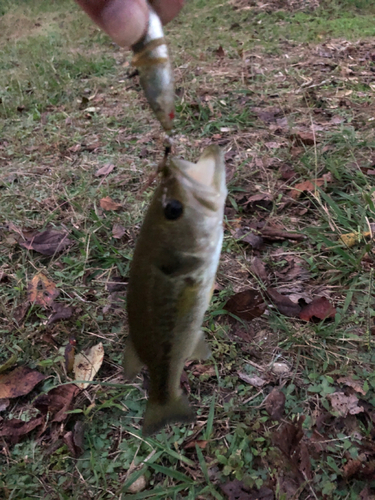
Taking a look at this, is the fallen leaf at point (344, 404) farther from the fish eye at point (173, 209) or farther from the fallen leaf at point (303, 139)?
the fallen leaf at point (303, 139)

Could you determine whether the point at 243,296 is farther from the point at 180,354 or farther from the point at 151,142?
the point at 151,142

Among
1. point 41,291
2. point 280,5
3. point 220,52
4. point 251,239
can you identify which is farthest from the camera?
point 280,5

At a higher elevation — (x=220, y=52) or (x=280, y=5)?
(x=220, y=52)

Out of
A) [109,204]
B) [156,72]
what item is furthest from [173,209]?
[109,204]

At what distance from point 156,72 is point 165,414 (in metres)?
1.37

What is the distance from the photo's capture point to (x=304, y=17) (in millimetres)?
7488

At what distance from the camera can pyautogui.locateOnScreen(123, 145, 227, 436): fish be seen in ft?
4.41

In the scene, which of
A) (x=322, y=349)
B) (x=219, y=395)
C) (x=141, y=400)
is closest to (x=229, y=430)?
(x=219, y=395)

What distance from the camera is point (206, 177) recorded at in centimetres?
140

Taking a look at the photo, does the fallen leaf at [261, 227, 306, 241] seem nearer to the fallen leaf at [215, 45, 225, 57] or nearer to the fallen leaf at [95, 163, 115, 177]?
the fallen leaf at [95, 163, 115, 177]

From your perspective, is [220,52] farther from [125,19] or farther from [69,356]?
[69,356]

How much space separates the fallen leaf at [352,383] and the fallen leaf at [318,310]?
384 mm

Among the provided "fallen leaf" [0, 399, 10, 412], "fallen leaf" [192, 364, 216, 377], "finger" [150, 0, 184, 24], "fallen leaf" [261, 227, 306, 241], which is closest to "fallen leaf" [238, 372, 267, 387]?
"fallen leaf" [192, 364, 216, 377]

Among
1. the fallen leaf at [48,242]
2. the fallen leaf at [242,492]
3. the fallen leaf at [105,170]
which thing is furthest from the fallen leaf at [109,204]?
the fallen leaf at [242,492]
